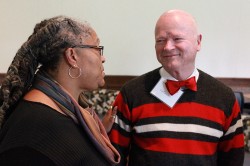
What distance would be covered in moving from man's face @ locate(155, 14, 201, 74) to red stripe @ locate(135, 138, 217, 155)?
0.31m

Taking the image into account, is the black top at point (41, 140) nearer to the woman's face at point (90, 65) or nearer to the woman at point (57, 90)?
the woman at point (57, 90)

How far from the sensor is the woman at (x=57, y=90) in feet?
2.63

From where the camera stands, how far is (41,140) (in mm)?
772

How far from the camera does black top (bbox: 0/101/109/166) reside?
0.74m

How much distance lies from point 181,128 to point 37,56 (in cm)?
67

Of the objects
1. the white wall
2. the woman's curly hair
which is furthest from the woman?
the white wall

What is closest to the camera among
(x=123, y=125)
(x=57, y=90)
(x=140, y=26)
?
(x=57, y=90)

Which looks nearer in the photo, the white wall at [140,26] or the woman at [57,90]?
the woman at [57,90]

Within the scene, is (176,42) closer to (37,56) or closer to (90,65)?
(90,65)

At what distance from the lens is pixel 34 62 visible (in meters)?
0.93

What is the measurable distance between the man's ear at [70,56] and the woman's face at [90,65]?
0.02 meters

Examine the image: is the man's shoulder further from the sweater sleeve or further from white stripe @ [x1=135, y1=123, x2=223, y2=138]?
the sweater sleeve

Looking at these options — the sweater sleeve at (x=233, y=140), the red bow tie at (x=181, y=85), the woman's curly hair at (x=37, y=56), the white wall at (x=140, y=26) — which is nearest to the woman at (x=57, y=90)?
the woman's curly hair at (x=37, y=56)

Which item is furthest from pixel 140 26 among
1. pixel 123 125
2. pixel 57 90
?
pixel 57 90
